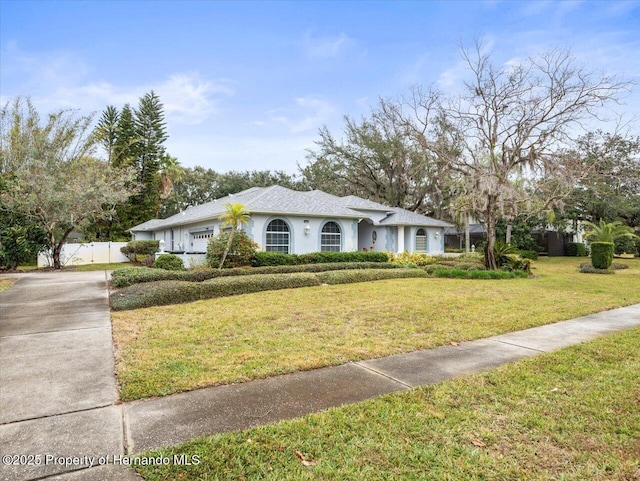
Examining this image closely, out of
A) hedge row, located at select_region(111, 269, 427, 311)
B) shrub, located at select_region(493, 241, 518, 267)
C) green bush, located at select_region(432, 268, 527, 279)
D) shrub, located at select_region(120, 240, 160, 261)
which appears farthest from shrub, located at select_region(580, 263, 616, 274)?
shrub, located at select_region(120, 240, 160, 261)

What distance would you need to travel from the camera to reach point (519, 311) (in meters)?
8.26

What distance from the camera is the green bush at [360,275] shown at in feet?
43.8

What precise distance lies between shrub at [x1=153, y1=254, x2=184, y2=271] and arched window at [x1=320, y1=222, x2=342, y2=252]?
6768 millimetres

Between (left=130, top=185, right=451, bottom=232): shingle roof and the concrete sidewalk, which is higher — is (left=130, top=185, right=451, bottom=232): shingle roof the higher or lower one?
the higher one

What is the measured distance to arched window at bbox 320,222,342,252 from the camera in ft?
62.5

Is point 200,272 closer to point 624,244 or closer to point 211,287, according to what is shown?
point 211,287

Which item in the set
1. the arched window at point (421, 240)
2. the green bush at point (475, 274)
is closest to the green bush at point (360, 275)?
the green bush at point (475, 274)

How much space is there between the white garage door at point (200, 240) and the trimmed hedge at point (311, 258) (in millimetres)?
4834

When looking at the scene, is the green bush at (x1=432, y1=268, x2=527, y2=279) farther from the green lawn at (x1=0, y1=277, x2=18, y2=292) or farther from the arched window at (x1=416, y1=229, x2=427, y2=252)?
the green lawn at (x1=0, y1=277, x2=18, y2=292)

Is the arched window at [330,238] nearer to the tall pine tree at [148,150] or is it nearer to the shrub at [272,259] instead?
the shrub at [272,259]

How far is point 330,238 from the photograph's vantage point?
762 inches

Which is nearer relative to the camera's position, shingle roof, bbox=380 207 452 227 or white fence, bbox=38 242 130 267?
white fence, bbox=38 242 130 267

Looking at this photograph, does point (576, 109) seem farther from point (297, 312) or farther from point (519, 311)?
point (297, 312)

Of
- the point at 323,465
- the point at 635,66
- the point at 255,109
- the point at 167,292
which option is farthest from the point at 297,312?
the point at 635,66
